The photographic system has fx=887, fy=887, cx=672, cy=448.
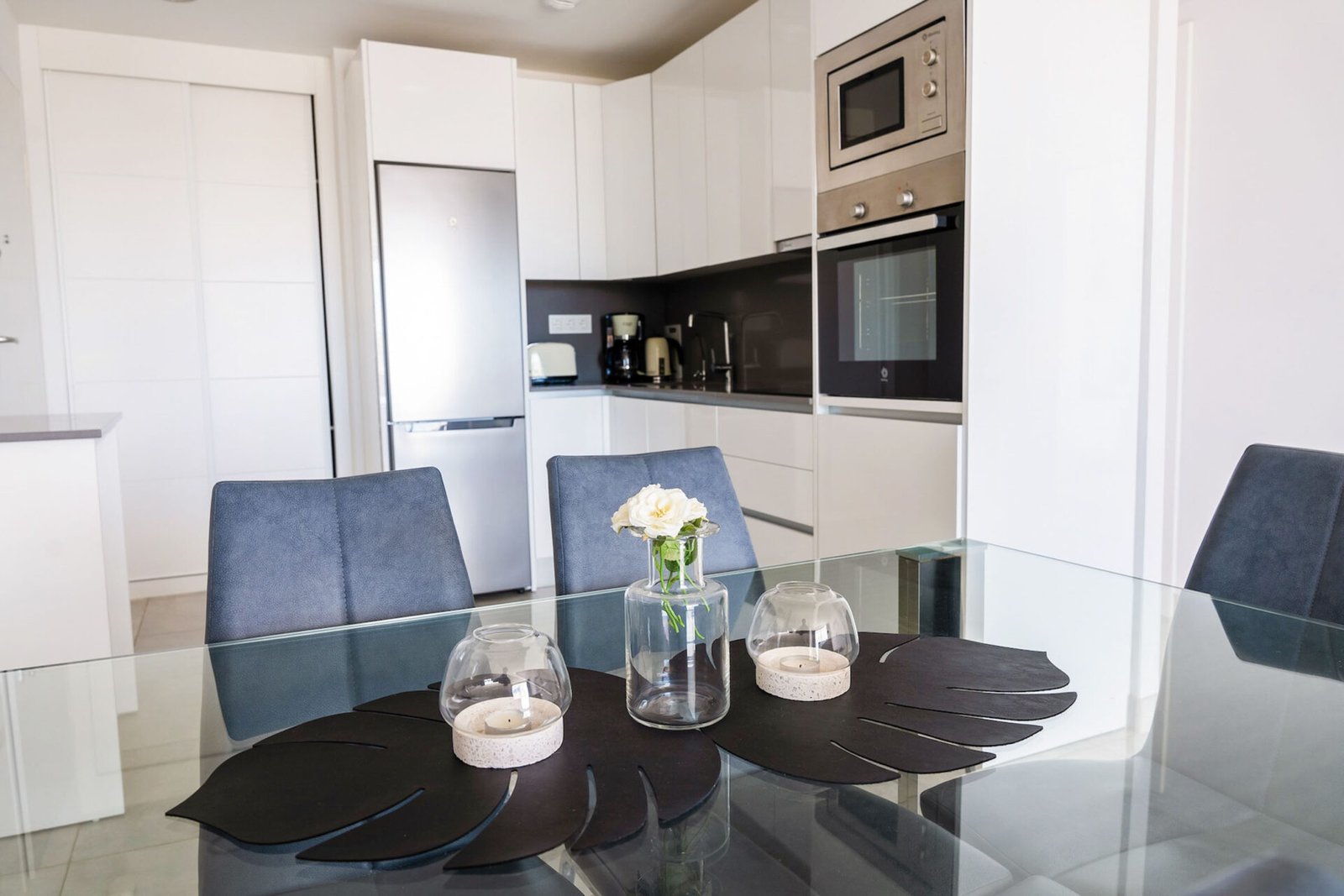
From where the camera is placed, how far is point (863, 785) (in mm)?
806

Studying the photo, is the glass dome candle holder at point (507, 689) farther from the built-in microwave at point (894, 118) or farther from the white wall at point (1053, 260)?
the built-in microwave at point (894, 118)

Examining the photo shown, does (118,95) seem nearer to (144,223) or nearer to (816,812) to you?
(144,223)

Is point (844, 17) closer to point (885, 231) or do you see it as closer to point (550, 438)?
point (885, 231)

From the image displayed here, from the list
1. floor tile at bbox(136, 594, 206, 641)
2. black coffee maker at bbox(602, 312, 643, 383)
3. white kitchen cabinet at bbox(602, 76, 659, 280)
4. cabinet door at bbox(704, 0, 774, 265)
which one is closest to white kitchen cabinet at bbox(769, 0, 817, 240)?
cabinet door at bbox(704, 0, 774, 265)

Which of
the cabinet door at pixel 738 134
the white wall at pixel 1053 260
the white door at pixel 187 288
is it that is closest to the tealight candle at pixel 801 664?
the white wall at pixel 1053 260

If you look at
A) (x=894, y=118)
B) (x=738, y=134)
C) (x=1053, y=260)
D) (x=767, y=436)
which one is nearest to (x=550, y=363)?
(x=738, y=134)

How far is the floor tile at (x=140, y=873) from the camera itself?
67cm

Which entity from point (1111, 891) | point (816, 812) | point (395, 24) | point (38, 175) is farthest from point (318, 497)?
point (38, 175)

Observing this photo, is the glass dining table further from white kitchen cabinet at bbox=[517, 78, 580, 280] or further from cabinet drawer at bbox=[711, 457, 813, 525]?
white kitchen cabinet at bbox=[517, 78, 580, 280]

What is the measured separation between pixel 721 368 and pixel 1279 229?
7.84 ft

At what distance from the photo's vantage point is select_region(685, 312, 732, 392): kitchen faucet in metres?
4.30

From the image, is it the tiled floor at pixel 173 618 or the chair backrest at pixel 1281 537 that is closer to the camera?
the chair backrest at pixel 1281 537

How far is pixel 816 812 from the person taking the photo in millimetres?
765

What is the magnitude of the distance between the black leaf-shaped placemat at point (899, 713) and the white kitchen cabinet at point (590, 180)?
11.8 ft
